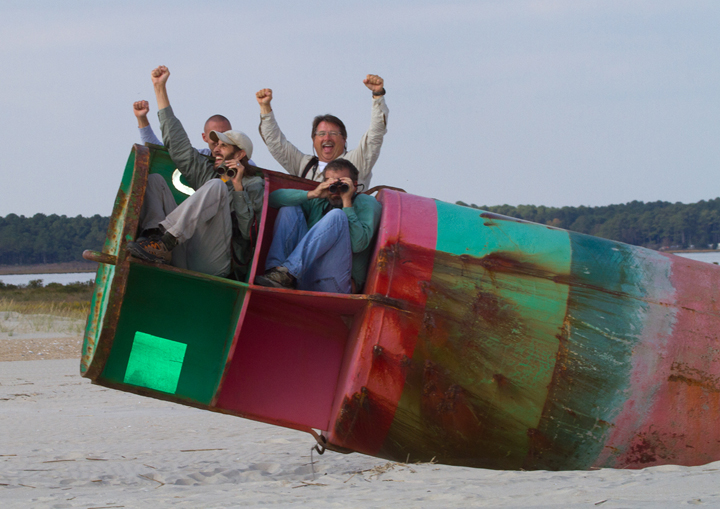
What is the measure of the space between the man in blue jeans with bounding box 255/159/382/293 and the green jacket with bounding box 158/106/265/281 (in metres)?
0.15

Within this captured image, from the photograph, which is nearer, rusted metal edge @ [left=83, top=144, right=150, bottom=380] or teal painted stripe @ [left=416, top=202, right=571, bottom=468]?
rusted metal edge @ [left=83, top=144, right=150, bottom=380]

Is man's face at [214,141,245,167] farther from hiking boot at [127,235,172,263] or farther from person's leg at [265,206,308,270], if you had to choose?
hiking boot at [127,235,172,263]

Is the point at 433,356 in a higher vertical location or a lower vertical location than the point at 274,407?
higher

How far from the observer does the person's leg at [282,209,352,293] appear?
4.34 metres

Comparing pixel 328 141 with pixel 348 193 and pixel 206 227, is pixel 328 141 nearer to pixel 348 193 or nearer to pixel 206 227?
pixel 348 193

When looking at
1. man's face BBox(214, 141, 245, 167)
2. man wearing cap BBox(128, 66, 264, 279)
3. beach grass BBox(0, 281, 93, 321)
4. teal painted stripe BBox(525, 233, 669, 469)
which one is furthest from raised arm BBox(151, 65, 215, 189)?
beach grass BBox(0, 281, 93, 321)

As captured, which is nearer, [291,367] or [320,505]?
[320,505]

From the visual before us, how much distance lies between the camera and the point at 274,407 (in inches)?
193

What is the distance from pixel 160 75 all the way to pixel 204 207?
1065 millimetres

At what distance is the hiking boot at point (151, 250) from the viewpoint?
13.1ft

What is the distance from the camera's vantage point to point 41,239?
209ft

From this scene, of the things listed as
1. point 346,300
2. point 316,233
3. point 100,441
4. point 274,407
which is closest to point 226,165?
point 316,233

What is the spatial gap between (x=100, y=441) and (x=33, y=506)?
7.84 feet

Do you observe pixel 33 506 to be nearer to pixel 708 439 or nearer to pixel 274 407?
pixel 274 407
